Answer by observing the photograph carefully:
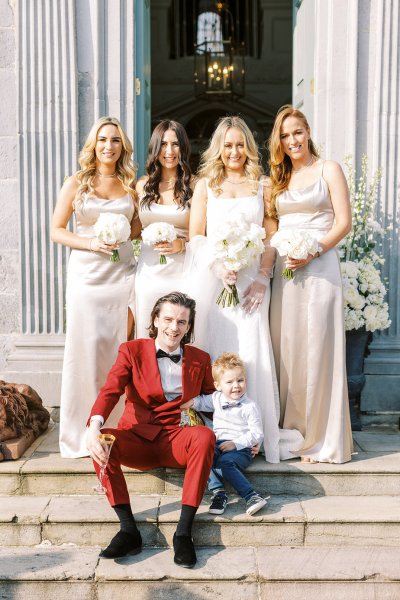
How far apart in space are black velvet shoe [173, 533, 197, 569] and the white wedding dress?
948 mm

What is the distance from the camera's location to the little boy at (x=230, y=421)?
14.0ft

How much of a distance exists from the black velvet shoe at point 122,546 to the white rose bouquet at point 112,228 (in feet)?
5.84

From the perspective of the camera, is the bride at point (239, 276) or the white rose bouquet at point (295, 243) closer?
the white rose bouquet at point (295, 243)

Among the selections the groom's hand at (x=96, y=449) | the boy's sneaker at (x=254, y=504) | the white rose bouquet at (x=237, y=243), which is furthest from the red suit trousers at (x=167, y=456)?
the white rose bouquet at (x=237, y=243)

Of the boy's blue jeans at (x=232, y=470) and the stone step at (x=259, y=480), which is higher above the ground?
the boy's blue jeans at (x=232, y=470)

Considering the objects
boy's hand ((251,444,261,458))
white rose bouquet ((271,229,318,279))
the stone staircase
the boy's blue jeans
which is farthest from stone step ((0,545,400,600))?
white rose bouquet ((271,229,318,279))

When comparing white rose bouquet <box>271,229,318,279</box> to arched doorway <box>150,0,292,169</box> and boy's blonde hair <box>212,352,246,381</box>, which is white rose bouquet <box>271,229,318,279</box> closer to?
boy's blonde hair <box>212,352,246,381</box>

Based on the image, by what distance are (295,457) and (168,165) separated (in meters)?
2.10

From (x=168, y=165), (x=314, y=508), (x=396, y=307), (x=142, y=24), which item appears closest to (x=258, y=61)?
(x=142, y=24)

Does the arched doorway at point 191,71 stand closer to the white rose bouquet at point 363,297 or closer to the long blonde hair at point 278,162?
the white rose bouquet at point 363,297

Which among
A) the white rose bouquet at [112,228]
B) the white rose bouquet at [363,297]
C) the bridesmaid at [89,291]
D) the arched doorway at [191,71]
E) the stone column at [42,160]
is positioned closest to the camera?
the white rose bouquet at [112,228]

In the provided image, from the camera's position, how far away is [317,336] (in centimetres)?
470

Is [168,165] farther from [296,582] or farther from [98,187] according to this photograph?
[296,582]

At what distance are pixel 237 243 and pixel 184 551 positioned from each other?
A: 182cm
